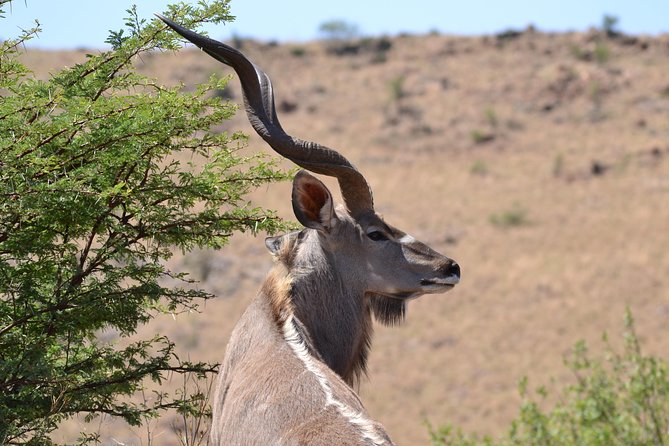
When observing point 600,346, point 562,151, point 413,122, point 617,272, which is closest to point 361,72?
point 413,122

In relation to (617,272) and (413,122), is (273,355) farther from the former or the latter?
(413,122)

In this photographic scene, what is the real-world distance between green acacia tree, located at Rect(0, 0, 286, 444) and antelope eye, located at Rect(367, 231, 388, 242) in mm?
754

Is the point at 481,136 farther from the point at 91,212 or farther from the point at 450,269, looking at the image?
the point at 91,212

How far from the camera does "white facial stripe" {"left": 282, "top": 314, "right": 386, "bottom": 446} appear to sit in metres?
4.20

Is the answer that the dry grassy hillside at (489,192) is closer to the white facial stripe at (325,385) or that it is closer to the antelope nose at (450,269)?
the antelope nose at (450,269)

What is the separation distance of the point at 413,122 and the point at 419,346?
2151 centimetres

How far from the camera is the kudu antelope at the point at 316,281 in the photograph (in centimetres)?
542

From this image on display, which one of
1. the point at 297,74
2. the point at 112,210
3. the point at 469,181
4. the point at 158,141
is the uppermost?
the point at 297,74

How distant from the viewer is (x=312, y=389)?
4828 millimetres

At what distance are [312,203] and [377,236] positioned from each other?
1.65 feet

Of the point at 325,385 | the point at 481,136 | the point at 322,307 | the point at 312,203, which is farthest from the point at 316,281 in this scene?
the point at 481,136

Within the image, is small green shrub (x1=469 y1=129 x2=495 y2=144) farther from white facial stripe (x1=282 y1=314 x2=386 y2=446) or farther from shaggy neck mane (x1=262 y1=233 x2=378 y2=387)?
white facial stripe (x1=282 y1=314 x2=386 y2=446)

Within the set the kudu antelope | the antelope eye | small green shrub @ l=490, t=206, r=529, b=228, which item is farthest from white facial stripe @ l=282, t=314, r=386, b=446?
small green shrub @ l=490, t=206, r=529, b=228

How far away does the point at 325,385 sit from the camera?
488 centimetres
